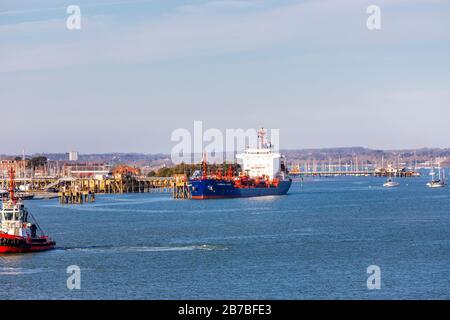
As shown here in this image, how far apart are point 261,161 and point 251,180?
988cm

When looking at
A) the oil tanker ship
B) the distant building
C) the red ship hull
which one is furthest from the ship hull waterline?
the distant building

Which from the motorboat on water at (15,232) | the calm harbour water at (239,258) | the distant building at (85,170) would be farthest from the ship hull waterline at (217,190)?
the distant building at (85,170)

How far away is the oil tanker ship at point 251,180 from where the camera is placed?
96062 mm

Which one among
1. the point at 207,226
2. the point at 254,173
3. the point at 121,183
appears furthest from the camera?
the point at 121,183

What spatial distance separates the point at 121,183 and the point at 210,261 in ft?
312

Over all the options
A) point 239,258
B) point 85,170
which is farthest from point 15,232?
point 85,170

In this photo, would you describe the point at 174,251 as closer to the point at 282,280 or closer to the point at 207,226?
the point at 282,280

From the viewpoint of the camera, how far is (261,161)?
110m

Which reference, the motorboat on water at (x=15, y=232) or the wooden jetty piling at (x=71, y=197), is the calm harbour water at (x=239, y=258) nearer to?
the motorboat on water at (x=15, y=232)

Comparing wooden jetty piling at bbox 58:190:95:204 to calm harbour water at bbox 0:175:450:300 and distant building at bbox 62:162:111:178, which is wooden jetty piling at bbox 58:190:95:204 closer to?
calm harbour water at bbox 0:175:450:300

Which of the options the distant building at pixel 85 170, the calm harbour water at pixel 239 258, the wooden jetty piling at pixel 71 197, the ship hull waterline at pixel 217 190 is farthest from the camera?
the distant building at pixel 85 170
